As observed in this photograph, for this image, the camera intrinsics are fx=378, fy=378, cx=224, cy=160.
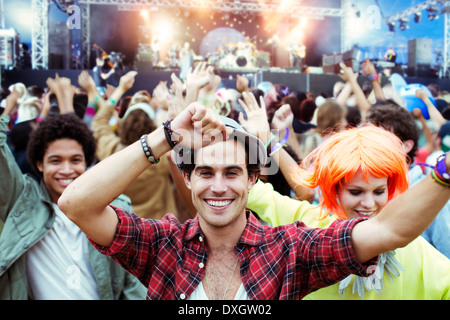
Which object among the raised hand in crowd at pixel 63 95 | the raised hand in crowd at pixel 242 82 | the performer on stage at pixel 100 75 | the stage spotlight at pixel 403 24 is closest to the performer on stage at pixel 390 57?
the stage spotlight at pixel 403 24

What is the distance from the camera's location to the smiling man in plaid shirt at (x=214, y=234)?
1.13 m

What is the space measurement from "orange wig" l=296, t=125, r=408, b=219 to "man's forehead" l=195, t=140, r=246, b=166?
0.39 metres

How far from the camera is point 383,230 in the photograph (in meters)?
1.02

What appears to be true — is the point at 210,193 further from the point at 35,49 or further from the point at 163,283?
the point at 35,49

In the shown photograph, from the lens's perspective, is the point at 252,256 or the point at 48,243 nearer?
the point at 252,256

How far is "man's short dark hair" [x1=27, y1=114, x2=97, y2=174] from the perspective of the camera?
6.52ft

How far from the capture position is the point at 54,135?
199cm

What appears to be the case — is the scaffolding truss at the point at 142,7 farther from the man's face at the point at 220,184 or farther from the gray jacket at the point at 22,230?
the man's face at the point at 220,184

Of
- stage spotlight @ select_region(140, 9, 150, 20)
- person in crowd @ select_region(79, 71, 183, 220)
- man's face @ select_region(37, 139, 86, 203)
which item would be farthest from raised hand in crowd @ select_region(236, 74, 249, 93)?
stage spotlight @ select_region(140, 9, 150, 20)

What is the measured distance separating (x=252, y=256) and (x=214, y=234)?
Answer: 0.15 metres

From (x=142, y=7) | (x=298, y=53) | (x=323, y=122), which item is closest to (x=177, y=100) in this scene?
(x=323, y=122)

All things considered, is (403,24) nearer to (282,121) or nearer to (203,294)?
(282,121)

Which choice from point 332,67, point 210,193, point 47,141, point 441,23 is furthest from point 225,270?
point 332,67

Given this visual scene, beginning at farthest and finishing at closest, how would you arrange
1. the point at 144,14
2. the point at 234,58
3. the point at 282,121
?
1. the point at 234,58
2. the point at 144,14
3. the point at 282,121
